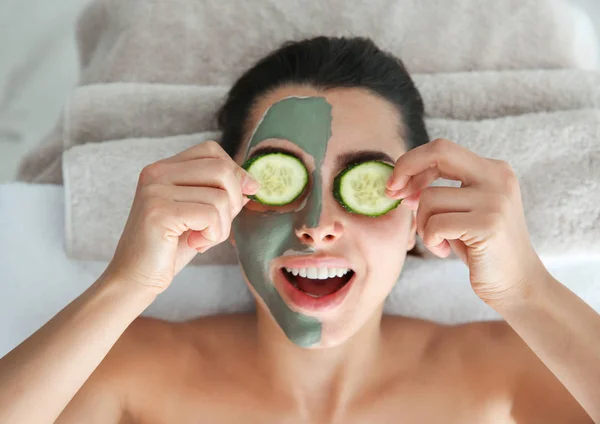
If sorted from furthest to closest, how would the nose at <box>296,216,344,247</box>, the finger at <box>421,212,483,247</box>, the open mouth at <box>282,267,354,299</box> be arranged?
the open mouth at <box>282,267,354,299</box> → the nose at <box>296,216,344,247</box> → the finger at <box>421,212,483,247</box>

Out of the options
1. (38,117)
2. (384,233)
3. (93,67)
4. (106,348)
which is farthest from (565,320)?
(38,117)

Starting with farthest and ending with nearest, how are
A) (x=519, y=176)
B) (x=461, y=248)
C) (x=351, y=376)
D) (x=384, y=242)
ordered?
(x=519, y=176) < (x=351, y=376) < (x=384, y=242) < (x=461, y=248)

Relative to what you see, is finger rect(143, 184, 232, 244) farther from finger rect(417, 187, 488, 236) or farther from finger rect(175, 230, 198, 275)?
finger rect(417, 187, 488, 236)

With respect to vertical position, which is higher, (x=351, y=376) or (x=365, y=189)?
(x=365, y=189)

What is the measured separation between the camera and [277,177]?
4.24 ft

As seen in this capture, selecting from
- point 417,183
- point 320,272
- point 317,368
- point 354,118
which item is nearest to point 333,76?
point 354,118

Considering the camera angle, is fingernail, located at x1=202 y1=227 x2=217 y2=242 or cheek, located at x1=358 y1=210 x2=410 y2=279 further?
cheek, located at x1=358 y1=210 x2=410 y2=279

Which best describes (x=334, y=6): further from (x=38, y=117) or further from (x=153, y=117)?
(x=38, y=117)

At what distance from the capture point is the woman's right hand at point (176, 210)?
3.72 feet

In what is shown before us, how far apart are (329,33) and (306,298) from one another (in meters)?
0.98

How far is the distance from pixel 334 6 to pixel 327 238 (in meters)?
0.98

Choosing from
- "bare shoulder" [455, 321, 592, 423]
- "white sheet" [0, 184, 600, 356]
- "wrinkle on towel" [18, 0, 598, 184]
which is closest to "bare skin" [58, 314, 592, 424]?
"bare shoulder" [455, 321, 592, 423]

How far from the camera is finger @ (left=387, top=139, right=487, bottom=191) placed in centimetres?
115

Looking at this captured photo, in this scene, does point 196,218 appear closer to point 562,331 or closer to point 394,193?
point 394,193
